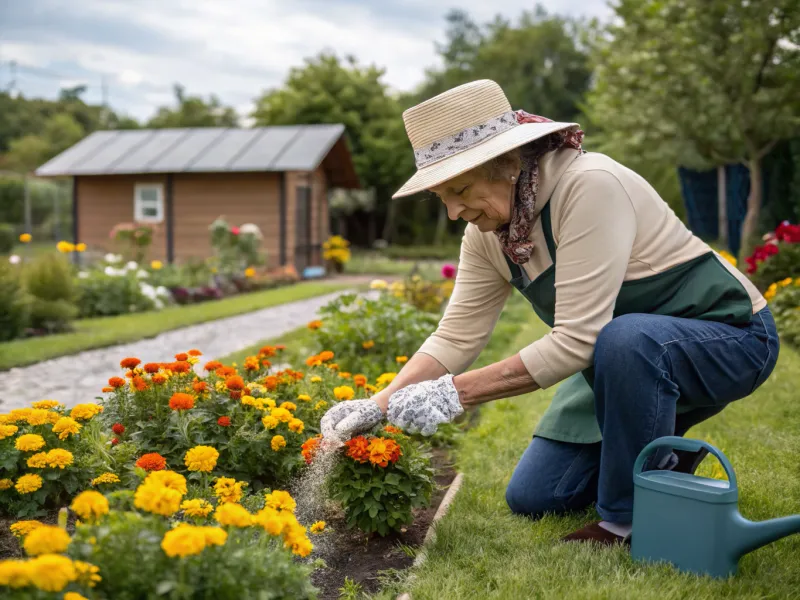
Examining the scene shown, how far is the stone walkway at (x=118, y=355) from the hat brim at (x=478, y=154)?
9.26ft

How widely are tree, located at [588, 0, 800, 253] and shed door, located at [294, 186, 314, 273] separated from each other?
7440 millimetres

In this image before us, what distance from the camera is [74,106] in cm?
4653

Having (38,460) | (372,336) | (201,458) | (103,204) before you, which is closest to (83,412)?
(38,460)

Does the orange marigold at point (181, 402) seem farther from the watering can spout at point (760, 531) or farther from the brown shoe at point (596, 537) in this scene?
the watering can spout at point (760, 531)

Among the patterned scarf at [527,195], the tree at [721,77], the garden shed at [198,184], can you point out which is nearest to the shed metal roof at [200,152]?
the garden shed at [198,184]

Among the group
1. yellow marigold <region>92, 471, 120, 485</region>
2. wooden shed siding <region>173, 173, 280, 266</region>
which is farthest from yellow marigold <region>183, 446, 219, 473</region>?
wooden shed siding <region>173, 173, 280, 266</region>

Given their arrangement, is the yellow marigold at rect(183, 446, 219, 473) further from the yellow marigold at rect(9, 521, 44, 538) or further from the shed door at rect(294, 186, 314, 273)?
the shed door at rect(294, 186, 314, 273)

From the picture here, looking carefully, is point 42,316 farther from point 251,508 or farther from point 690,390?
point 690,390

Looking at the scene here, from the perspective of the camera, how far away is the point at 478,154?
7.36 ft

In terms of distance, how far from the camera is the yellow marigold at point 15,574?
4.37 ft

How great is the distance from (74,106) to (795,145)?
44.9m

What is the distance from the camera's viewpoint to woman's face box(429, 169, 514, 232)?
233cm

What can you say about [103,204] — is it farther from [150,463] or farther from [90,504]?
[90,504]

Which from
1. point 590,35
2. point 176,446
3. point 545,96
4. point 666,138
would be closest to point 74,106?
point 545,96
